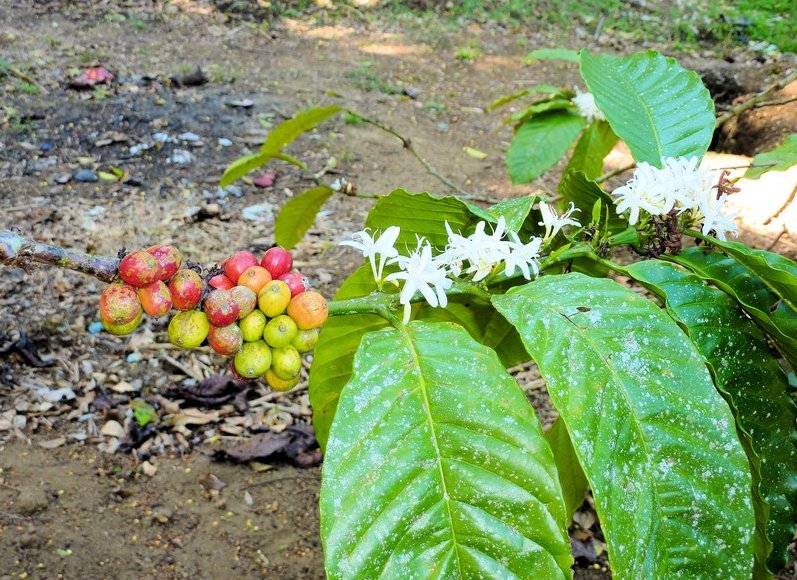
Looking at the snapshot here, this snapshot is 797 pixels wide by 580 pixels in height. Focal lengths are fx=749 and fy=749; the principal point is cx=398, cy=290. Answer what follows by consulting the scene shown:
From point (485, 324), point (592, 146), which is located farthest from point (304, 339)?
point (592, 146)

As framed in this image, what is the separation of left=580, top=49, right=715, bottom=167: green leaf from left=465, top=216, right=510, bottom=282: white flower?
44cm

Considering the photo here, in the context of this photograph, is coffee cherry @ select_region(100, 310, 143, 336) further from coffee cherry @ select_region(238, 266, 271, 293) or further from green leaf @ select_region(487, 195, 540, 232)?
green leaf @ select_region(487, 195, 540, 232)

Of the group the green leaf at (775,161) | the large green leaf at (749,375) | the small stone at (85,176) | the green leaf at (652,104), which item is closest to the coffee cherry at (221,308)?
the large green leaf at (749,375)

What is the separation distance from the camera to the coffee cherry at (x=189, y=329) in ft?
3.16

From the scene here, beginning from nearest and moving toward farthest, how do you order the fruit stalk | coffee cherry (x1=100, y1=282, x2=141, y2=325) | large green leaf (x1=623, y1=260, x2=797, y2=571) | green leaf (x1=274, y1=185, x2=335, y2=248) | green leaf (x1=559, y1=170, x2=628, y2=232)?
the fruit stalk
coffee cherry (x1=100, y1=282, x2=141, y2=325)
large green leaf (x1=623, y1=260, x2=797, y2=571)
green leaf (x1=559, y1=170, x2=628, y2=232)
green leaf (x1=274, y1=185, x2=335, y2=248)

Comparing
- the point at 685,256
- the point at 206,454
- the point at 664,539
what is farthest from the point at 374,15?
the point at 664,539

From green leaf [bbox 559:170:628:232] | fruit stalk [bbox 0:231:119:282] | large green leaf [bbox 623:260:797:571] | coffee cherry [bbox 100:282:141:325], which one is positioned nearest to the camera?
fruit stalk [bbox 0:231:119:282]

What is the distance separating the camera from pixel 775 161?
1422mm

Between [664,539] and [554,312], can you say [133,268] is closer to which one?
[554,312]

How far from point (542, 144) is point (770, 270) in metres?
1.52

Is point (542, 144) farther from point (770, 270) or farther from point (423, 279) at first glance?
point (423, 279)

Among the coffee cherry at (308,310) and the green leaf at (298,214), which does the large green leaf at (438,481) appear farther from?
the green leaf at (298,214)

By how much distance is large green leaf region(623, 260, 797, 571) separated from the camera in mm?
1145

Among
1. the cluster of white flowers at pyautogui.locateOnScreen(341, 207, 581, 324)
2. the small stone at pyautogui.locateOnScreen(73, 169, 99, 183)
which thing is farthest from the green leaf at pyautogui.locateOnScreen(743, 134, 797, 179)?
the small stone at pyautogui.locateOnScreen(73, 169, 99, 183)
